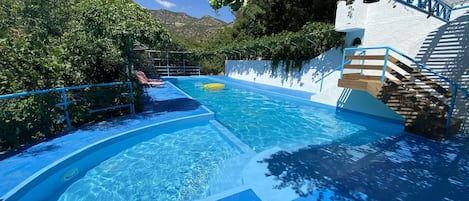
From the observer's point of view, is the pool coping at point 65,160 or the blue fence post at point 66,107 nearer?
the pool coping at point 65,160

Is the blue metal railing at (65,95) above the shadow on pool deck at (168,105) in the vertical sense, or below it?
above

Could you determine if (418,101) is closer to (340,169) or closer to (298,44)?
(340,169)

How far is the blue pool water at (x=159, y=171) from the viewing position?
3551mm

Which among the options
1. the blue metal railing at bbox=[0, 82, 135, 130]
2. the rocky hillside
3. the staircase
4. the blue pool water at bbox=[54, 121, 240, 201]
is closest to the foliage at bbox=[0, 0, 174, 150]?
the blue metal railing at bbox=[0, 82, 135, 130]

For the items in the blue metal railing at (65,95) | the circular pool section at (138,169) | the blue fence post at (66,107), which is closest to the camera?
the circular pool section at (138,169)

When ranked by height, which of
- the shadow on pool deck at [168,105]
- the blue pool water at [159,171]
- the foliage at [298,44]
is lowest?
the blue pool water at [159,171]

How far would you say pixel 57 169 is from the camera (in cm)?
370

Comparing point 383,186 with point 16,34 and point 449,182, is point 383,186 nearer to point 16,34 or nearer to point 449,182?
point 449,182

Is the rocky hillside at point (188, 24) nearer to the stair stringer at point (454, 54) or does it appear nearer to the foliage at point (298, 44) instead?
the foliage at point (298, 44)

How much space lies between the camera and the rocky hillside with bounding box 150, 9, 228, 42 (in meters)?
48.4

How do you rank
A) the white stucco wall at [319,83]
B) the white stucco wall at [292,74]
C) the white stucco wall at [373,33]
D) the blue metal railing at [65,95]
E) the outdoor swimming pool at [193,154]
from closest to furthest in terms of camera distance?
the outdoor swimming pool at [193,154], the blue metal railing at [65,95], the white stucco wall at [373,33], the white stucco wall at [319,83], the white stucco wall at [292,74]

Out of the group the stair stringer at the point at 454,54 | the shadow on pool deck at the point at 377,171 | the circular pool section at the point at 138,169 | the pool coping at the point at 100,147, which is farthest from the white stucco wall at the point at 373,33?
the circular pool section at the point at 138,169

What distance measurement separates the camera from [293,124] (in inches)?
273

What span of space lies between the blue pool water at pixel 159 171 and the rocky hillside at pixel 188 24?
1732 inches
